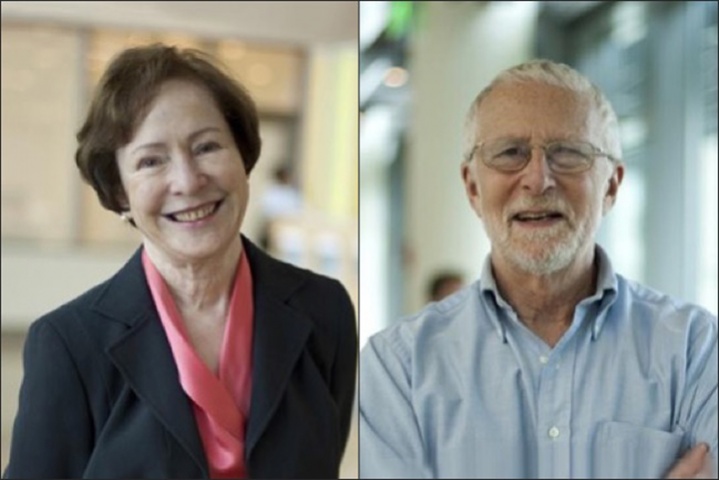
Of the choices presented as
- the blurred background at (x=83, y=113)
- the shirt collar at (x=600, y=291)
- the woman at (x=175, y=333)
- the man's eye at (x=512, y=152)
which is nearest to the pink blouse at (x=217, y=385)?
the woman at (x=175, y=333)

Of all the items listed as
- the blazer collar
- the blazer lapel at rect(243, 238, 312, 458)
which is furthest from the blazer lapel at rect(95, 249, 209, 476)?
the blazer lapel at rect(243, 238, 312, 458)

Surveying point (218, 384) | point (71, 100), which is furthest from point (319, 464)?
point (71, 100)

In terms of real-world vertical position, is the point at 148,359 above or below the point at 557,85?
below

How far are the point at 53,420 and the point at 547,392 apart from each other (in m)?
0.79

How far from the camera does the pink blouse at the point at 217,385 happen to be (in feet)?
5.32

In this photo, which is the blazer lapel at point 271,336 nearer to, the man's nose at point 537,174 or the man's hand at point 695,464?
the man's nose at point 537,174

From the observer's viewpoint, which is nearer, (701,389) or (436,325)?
(701,389)

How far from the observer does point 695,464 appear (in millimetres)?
1579

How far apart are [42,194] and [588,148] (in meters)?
0.93

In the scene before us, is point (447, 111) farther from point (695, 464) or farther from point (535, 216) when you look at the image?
point (695, 464)

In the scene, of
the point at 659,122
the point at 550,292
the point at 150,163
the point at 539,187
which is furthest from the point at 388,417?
the point at 659,122

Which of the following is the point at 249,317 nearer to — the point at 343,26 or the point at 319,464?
the point at 319,464

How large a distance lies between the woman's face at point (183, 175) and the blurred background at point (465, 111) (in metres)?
0.26

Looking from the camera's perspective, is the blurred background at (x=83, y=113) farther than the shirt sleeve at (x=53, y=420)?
Yes
